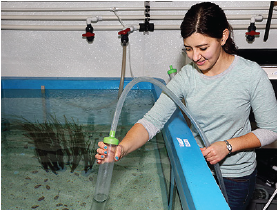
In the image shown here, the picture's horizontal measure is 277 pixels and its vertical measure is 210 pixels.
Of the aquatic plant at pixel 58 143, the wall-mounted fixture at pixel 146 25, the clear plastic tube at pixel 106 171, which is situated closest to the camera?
the clear plastic tube at pixel 106 171

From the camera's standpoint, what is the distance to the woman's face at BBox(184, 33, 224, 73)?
88 centimetres

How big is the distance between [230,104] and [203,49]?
0.78 feet

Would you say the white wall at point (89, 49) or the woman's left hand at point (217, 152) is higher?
the white wall at point (89, 49)

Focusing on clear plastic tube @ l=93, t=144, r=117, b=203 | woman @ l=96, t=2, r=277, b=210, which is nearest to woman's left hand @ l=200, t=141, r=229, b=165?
woman @ l=96, t=2, r=277, b=210

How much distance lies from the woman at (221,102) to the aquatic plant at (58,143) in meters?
0.67

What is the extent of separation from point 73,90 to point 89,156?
4.53ft

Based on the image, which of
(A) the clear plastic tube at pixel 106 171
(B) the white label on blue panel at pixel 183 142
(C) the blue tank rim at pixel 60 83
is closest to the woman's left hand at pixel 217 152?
(B) the white label on blue panel at pixel 183 142

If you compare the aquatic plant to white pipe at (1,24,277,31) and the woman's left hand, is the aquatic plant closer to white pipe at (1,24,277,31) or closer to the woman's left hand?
the woman's left hand

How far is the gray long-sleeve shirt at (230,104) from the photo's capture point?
3.01 ft

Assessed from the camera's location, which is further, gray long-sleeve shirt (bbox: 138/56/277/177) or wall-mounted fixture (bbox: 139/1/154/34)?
wall-mounted fixture (bbox: 139/1/154/34)

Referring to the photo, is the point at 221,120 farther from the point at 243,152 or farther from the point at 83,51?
the point at 83,51

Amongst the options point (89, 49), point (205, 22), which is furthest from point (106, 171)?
point (89, 49)

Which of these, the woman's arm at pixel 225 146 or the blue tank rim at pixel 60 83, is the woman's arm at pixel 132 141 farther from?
the blue tank rim at pixel 60 83

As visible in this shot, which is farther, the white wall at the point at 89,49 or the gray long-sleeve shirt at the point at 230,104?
the white wall at the point at 89,49
